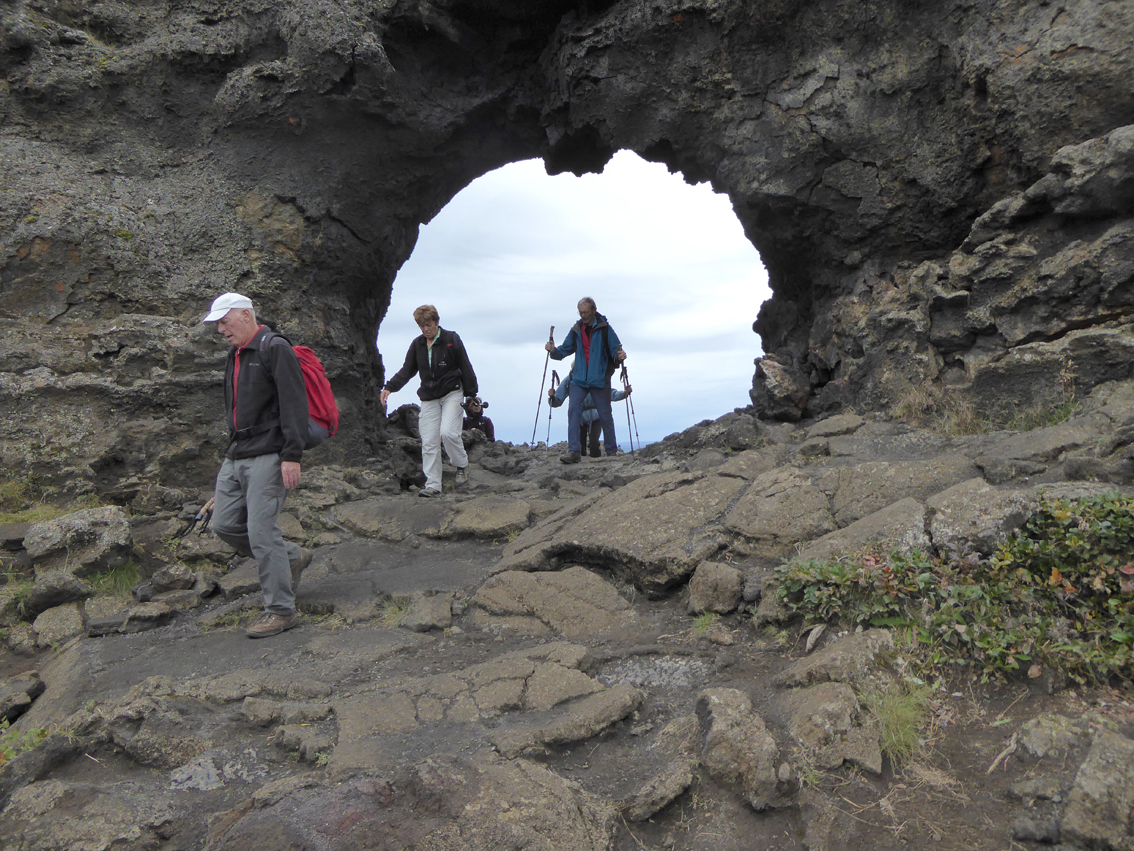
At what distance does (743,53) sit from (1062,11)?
3.67 m

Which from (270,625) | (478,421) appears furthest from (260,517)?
(478,421)

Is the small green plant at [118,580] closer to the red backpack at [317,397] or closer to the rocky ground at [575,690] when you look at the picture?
the rocky ground at [575,690]

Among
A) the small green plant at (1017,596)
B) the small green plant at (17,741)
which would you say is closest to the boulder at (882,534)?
the small green plant at (1017,596)

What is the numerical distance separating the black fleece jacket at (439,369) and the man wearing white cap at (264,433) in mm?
3665

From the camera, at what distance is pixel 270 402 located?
18.4ft

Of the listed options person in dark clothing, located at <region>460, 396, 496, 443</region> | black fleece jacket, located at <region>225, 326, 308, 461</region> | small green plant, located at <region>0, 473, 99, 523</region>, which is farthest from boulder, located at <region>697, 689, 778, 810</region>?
person in dark clothing, located at <region>460, 396, 496, 443</region>

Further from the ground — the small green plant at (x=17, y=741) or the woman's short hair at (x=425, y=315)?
the woman's short hair at (x=425, y=315)

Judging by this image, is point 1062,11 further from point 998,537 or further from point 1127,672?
point 1127,672

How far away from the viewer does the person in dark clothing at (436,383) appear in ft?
30.6

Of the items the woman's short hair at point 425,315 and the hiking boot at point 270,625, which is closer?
the hiking boot at point 270,625

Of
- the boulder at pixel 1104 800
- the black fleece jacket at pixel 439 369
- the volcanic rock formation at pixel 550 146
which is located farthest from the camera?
the black fleece jacket at pixel 439 369

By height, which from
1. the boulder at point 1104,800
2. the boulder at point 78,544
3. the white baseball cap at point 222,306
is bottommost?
the boulder at point 1104,800

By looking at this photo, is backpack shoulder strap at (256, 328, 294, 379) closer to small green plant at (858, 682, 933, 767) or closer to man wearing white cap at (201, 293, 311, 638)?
man wearing white cap at (201, 293, 311, 638)

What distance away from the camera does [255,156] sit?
32.6 ft
